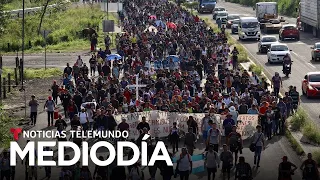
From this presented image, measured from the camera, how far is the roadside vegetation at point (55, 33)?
6309 cm

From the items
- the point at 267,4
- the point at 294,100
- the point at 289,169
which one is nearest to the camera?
the point at 289,169

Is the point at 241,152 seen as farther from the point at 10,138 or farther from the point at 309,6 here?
the point at 309,6

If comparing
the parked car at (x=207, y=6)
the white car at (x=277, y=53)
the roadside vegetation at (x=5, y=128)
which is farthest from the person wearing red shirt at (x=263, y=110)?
the parked car at (x=207, y=6)

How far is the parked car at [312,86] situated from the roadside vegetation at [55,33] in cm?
2416

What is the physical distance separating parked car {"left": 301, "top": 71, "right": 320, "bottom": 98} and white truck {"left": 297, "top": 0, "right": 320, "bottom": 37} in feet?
74.9

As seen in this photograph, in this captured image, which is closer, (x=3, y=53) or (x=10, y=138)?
(x=10, y=138)

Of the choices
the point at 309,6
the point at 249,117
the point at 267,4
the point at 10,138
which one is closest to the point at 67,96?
the point at 10,138

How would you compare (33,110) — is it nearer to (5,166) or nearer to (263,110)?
(263,110)

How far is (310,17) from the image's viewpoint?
63.6 metres

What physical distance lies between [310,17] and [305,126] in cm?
3577

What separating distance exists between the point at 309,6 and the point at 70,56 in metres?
17.8

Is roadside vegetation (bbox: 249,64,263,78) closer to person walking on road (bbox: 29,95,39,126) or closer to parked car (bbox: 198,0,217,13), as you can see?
person walking on road (bbox: 29,95,39,126)

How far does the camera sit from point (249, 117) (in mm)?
28344

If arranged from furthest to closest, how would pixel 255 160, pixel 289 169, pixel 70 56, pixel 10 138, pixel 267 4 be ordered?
pixel 267 4 → pixel 70 56 → pixel 10 138 → pixel 255 160 → pixel 289 169
